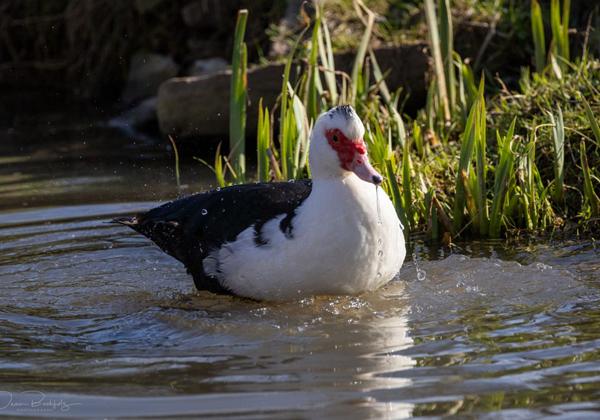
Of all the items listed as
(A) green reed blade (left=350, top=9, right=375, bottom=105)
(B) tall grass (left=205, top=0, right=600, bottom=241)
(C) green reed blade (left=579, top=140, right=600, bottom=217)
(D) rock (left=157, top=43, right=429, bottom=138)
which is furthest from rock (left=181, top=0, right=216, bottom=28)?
(C) green reed blade (left=579, top=140, right=600, bottom=217)

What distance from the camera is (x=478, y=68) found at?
7090mm

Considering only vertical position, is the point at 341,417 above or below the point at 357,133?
below

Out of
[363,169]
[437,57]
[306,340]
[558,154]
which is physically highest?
[437,57]

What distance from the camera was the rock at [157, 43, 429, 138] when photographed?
7234 mm

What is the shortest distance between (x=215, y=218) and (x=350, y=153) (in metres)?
0.74

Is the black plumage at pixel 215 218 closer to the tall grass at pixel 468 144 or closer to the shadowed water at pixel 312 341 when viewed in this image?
the shadowed water at pixel 312 341

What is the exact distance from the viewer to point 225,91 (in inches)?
296

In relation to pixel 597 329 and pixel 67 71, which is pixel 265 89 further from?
pixel 597 329

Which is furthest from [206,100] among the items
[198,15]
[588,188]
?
[588,188]

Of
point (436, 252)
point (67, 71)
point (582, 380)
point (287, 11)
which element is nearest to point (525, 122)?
point (436, 252)

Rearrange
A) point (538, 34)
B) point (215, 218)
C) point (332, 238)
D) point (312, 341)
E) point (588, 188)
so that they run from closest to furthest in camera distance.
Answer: point (312, 341)
point (332, 238)
point (215, 218)
point (588, 188)
point (538, 34)

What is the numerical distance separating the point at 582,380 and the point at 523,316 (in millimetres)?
732

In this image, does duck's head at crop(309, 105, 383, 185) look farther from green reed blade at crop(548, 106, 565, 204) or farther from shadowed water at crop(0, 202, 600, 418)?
green reed blade at crop(548, 106, 565, 204)

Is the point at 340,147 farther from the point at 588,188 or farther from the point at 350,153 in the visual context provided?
the point at 588,188
